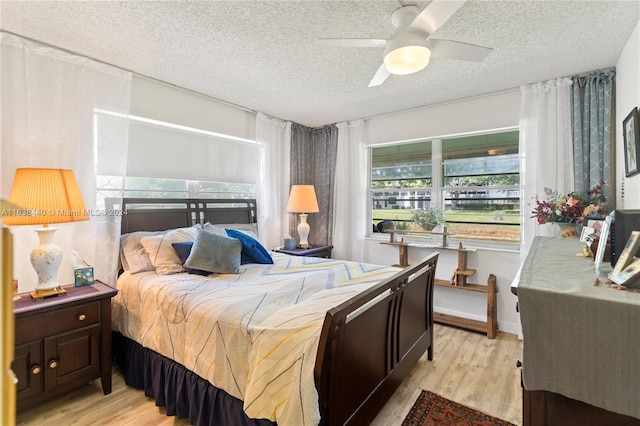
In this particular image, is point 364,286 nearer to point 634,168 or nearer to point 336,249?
point 634,168

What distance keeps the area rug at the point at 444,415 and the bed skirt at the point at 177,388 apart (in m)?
1.05

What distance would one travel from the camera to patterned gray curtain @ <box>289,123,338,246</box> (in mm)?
4559

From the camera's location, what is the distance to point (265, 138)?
4.05 meters

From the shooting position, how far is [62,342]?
80.8 inches

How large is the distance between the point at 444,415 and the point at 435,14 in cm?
236

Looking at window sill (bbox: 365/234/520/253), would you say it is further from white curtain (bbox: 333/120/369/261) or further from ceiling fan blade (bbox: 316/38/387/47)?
ceiling fan blade (bbox: 316/38/387/47)

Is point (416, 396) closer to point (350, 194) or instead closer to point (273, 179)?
point (350, 194)

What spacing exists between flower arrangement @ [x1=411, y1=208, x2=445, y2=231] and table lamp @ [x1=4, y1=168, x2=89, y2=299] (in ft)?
11.1

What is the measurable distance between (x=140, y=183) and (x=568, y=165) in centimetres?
405

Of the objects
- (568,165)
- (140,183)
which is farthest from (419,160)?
(140,183)

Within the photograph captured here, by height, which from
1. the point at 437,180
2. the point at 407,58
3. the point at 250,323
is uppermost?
the point at 407,58

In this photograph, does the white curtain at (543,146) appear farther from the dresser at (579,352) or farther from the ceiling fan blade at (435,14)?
the dresser at (579,352)

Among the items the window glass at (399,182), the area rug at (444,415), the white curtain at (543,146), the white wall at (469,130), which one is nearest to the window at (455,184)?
the window glass at (399,182)

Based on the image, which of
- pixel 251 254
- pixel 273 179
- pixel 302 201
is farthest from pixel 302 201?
pixel 251 254
